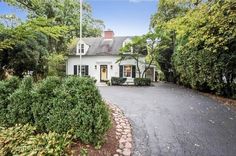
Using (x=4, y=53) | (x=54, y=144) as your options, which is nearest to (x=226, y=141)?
(x=54, y=144)

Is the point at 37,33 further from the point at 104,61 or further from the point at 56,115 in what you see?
the point at 104,61

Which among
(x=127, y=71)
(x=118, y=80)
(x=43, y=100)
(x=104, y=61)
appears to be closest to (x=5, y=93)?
(x=43, y=100)

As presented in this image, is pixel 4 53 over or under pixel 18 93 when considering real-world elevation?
over

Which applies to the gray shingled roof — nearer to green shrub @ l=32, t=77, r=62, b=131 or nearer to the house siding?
the house siding

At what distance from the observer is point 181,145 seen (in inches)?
220

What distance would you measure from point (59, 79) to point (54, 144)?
1697 millimetres

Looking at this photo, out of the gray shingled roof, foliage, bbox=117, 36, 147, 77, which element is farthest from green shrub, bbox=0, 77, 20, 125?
→ the gray shingled roof

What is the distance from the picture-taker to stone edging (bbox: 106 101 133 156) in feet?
17.0

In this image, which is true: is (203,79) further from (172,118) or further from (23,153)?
(23,153)

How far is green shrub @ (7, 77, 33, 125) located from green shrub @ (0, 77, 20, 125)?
0.75 feet

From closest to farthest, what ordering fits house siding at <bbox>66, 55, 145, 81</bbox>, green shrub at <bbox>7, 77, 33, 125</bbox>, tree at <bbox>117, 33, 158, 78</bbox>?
Result: green shrub at <bbox>7, 77, 33, 125</bbox>, tree at <bbox>117, 33, 158, 78</bbox>, house siding at <bbox>66, 55, 145, 81</bbox>

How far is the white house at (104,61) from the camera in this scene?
28266 mm

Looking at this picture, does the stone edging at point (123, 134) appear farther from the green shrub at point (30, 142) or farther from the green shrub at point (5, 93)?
the green shrub at point (5, 93)

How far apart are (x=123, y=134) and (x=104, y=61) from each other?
907 inches
